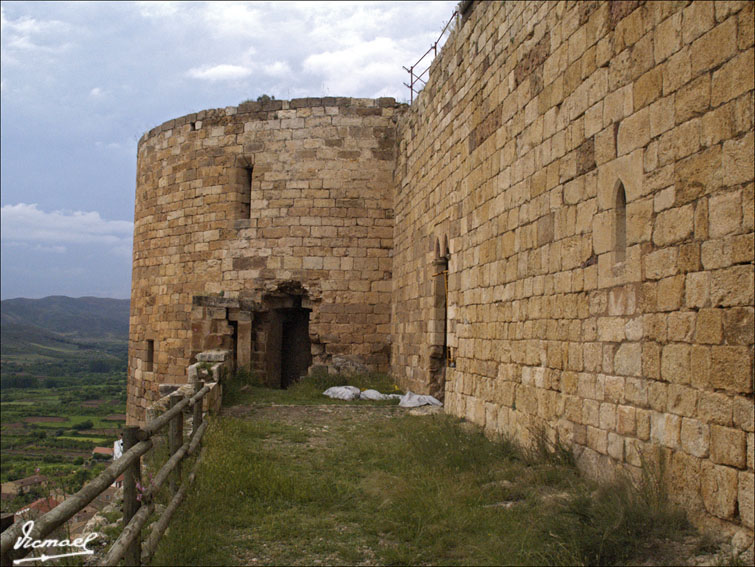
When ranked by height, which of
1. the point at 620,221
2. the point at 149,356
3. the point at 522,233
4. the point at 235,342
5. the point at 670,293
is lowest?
the point at 149,356

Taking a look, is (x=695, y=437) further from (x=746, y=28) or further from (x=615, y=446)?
(x=746, y=28)

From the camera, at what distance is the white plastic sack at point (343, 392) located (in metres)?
11.8

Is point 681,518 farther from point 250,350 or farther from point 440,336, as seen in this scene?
point 250,350

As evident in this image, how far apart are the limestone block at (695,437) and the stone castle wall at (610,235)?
0.01 m

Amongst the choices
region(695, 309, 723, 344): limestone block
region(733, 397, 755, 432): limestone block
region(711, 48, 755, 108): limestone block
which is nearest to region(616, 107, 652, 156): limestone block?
region(711, 48, 755, 108): limestone block

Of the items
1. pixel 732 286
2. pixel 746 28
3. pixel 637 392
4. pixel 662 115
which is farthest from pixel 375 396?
pixel 746 28

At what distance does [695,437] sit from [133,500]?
322 cm

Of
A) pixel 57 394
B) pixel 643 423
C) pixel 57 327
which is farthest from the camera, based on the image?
pixel 57 327

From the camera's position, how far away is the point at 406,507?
16.6ft

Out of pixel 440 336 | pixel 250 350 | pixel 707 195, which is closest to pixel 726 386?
pixel 707 195

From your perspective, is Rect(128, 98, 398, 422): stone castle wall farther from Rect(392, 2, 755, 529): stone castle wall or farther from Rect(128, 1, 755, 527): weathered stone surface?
Rect(392, 2, 755, 529): stone castle wall

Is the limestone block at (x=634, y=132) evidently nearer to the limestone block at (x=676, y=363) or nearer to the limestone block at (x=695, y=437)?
the limestone block at (x=676, y=363)

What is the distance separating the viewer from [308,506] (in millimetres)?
5363

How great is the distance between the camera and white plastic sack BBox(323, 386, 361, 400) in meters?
11.8
